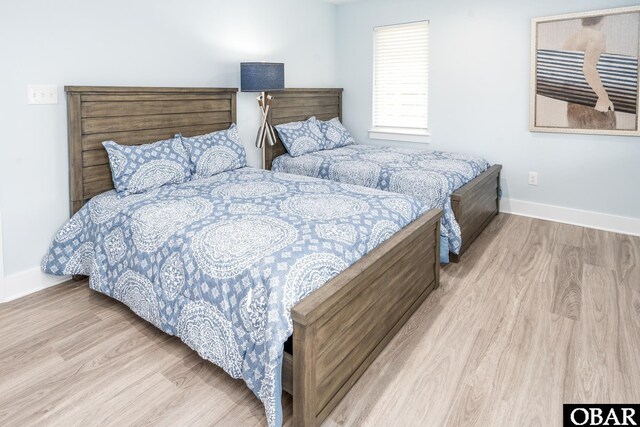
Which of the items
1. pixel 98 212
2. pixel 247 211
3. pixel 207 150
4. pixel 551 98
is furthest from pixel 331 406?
pixel 551 98

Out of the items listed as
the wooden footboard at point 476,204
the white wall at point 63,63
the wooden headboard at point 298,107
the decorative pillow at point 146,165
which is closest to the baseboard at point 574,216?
the wooden footboard at point 476,204

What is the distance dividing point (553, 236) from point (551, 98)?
49.0 inches

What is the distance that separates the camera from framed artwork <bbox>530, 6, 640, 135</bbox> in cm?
350

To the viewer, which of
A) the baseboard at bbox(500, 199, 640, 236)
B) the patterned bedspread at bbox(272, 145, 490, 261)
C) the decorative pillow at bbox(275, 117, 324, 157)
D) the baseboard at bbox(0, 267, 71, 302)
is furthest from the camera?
the decorative pillow at bbox(275, 117, 324, 157)

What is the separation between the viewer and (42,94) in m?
2.56

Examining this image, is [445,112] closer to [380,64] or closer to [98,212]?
[380,64]

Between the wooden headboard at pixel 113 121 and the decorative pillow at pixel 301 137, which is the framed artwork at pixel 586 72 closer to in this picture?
the decorative pillow at pixel 301 137

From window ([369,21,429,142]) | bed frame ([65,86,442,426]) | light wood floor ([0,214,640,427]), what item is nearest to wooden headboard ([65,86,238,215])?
bed frame ([65,86,442,426])

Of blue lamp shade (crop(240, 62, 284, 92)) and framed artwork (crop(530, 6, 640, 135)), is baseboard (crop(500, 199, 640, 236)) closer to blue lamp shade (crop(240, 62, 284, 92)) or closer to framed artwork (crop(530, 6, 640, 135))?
framed artwork (crop(530, 6, 640, 135))

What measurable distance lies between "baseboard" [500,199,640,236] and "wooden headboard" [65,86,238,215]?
3.06 meters

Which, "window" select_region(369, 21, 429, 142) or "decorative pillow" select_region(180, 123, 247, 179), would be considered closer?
"decorative pillow" select_region(180, 123, 247, 179)

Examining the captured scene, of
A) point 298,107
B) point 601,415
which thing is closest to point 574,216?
point 601,415

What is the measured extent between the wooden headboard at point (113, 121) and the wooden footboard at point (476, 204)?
6.80 feet

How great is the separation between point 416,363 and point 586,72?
3104mm
